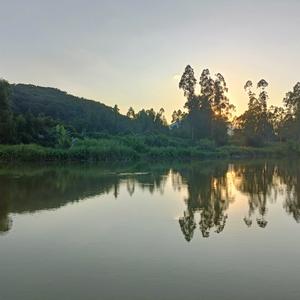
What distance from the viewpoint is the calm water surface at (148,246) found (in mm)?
6605

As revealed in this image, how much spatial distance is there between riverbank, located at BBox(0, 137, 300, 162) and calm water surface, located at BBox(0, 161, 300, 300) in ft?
85.0

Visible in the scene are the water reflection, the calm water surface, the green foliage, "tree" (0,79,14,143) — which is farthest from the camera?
the green foliage

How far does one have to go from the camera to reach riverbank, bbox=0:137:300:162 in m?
43.5

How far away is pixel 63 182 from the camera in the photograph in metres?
23.1

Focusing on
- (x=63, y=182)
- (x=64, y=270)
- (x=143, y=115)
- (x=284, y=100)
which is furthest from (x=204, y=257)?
(x=143, y=115)

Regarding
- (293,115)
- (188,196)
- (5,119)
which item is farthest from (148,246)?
(293,115)

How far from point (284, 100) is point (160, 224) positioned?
80.5 meters

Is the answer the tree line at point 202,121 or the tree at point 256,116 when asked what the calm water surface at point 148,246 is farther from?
the tree at point 256,116

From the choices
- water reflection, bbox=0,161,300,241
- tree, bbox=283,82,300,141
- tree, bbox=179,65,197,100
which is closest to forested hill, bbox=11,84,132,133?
tree, bbox=179,65,197,100

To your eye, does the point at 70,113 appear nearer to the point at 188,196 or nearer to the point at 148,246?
the point at 188,196

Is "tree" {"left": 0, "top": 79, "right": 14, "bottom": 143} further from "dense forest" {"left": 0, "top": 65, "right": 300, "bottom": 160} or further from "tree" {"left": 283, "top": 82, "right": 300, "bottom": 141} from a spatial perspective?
"tree" {"left": 283, "top": 82, "right": 300, "bottom": 141}

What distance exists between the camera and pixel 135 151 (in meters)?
53.9

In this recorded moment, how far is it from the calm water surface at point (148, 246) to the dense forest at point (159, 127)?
100.0ft

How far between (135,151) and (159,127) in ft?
136
